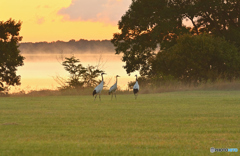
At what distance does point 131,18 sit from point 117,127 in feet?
124

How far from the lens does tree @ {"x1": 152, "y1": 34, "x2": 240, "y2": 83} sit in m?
41.4

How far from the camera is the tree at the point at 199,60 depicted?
136ft

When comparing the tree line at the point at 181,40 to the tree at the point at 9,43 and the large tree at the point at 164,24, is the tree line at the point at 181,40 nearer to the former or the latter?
the large tree at the point at 164,24

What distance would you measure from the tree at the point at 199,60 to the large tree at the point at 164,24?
322 centimetres

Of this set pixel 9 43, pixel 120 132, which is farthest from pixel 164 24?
pixel 120 132

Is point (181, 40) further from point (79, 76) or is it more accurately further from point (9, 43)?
point (9, 43)

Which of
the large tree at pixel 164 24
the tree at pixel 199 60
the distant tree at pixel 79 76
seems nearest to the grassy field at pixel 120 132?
the distant tree at pixel 79 76

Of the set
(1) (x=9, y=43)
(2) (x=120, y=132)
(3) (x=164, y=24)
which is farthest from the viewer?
(3) (x=164, y=24)

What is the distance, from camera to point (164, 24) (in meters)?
46.2

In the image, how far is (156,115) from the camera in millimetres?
17031

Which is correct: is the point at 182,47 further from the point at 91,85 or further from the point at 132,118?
the point at 132,118

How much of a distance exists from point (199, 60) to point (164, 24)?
6423 millimetres

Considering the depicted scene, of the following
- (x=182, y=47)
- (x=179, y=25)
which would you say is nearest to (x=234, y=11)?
(x=179, y=25)

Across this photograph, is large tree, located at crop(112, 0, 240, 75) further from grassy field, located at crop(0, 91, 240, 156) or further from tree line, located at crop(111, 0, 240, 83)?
grassy field, located at crop(0, 91, 240, 156)
